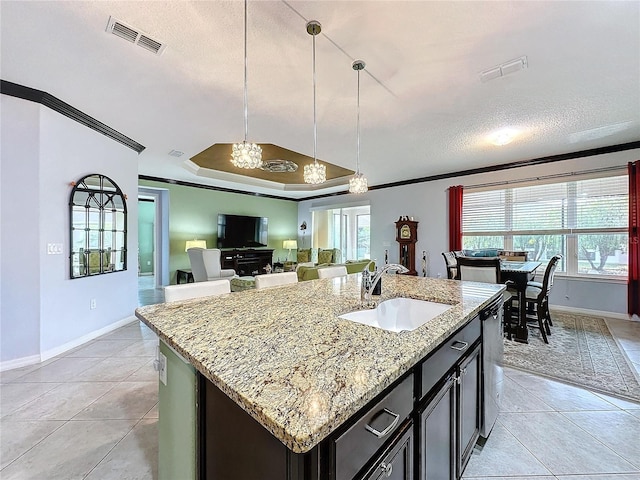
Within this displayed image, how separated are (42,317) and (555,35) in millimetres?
4895

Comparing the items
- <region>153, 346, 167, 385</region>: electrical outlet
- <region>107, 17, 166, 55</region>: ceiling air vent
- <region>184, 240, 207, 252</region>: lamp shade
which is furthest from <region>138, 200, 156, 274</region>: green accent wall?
<region>153, 346, 167, 385</region>: electrical outlet

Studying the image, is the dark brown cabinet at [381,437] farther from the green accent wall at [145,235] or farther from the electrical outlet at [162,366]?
the green accent wall at [145,235]

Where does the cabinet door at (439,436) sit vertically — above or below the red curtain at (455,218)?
below

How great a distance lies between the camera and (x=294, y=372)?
2.45 feet

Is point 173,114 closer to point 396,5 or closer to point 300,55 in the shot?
point 300,55

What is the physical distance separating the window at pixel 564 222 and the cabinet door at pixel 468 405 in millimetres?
4373

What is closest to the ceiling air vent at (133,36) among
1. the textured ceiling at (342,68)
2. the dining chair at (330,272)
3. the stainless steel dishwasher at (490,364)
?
the textured ceiling at (342,68)

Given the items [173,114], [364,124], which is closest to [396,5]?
[364,124]

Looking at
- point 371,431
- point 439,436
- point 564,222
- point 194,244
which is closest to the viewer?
point 371,431

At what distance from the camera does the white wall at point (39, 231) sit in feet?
8.36

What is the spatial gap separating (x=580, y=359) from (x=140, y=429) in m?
3.89

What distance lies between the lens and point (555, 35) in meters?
1.87

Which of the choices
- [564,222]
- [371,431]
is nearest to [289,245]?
[564,222]

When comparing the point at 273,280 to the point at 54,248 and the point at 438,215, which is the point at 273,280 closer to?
the point at 54,248
